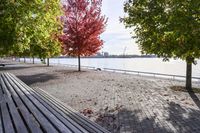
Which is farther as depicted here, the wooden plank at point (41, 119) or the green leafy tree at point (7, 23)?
the green leafy tree at point (7, 23)

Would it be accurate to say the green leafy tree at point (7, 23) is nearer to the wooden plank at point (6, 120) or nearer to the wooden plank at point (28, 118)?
the wooden plank at point (28, 118)

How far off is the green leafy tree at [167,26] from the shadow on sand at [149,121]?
353cm

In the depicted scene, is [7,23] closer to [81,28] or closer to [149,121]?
[149,121]

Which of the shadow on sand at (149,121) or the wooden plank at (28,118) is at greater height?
the wooden plank at (28,118)

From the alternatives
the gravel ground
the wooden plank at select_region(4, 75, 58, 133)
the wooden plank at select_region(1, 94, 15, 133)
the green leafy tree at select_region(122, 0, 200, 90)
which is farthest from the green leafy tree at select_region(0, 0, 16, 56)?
the green leafy tree at select_region(122, 0, 200, 90)

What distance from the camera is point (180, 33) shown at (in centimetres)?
1195

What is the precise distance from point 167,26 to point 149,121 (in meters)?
5.34

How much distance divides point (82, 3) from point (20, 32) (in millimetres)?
22976

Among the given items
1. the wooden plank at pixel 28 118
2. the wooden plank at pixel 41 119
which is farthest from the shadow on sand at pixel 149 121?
the wooden plank at pixel 28 118

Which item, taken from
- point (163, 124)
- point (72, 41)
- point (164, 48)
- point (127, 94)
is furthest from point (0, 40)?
point (72, 41)

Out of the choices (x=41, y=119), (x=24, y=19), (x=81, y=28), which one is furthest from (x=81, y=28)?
(x=41, y=119)

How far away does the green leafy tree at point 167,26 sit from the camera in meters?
11.9

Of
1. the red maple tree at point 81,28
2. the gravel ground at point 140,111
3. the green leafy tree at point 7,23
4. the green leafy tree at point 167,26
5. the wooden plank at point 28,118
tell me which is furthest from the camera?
the red maple tree at point 81,28

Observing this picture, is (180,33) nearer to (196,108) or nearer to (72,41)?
(196,108)
